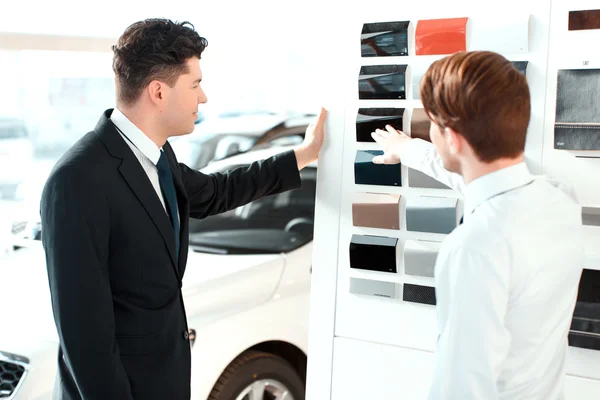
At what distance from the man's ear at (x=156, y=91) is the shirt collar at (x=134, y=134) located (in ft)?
0.30

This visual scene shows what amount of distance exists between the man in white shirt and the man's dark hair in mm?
783

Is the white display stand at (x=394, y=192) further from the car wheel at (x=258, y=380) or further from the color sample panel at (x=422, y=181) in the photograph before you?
the car wheel at (x=258, y=380)

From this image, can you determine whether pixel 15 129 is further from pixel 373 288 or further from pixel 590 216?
pixel 590 216

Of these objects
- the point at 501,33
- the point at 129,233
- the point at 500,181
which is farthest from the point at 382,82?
the point at 129,233

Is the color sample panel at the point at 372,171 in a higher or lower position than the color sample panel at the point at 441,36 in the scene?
lower

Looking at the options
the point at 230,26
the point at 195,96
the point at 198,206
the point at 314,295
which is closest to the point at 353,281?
the point at 314,295

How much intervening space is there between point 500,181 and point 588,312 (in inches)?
24.9

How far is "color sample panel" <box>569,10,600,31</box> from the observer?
5.38 ft

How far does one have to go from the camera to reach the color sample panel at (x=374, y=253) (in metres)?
1.91

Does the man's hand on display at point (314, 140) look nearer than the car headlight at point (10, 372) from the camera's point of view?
Yes

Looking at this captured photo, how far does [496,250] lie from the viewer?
3.86ft

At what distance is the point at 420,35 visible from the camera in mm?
1824

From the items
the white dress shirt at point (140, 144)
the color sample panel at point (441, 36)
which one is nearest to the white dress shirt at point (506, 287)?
the color sample panel at point (441, 36)

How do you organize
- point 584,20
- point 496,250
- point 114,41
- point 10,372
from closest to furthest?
1. point 496,250
2. point 584,20
3. point 10,372
4. point 114,41
